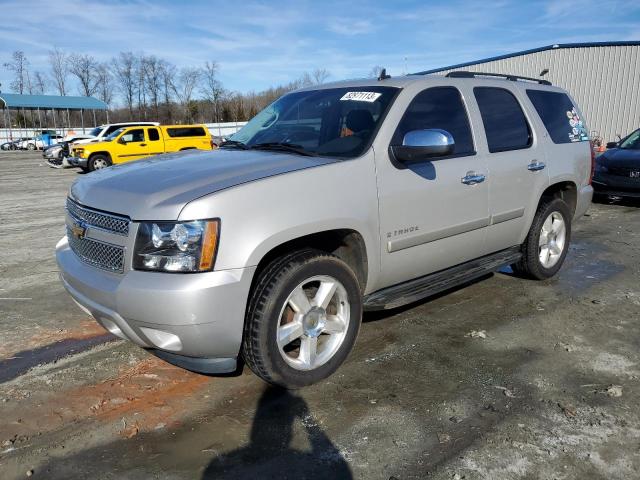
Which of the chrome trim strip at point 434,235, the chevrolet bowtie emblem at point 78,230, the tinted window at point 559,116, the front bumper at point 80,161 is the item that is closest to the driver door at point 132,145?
the front bumper at point 80,161

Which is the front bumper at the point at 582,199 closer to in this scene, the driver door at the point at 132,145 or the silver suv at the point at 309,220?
the silver suv at the point at 309,220

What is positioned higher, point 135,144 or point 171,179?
point 171,179

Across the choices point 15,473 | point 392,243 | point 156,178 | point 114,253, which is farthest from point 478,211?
point 15,473

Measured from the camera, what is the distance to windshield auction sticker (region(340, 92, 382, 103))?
371cm

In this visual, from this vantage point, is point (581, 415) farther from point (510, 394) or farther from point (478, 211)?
point (478, 211)

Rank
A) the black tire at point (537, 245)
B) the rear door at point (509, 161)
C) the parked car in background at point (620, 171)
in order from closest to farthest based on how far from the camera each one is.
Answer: the rear door at point (509, 161) < the black tire at point (537, 245) < the parked car in background at point (620, 171)

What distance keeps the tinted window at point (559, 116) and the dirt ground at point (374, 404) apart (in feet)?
5.27

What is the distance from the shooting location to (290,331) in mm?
3070

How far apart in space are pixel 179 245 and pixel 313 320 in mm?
991

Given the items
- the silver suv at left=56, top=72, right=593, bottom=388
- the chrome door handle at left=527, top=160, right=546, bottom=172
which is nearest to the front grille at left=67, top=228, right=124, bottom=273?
the silver suv at left=56, top=72, right=593, bottom=388

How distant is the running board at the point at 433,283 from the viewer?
3494 mm

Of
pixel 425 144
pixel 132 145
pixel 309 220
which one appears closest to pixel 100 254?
pixel 309 220

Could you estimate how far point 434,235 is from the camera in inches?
147

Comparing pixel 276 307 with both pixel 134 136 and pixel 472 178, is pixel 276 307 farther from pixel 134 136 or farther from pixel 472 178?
pixel 134 136
